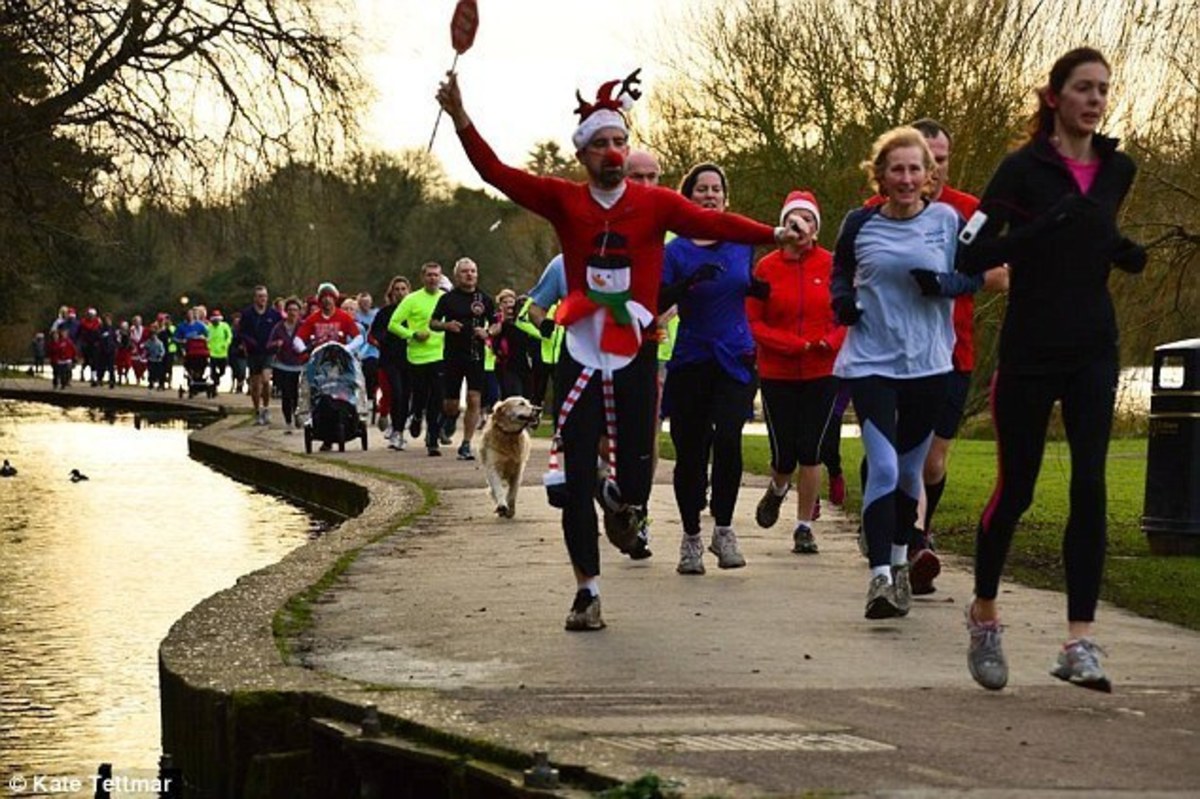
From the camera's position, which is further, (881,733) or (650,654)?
(650,654)

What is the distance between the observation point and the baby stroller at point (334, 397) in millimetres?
26141

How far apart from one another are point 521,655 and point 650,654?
453 mm

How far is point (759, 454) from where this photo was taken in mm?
25422

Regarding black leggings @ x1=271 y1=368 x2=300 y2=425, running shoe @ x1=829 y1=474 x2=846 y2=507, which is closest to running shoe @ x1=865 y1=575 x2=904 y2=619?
running shoe @ x1=829 y1=474 x2=846 y2=507

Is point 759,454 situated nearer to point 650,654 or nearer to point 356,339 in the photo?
point 356,339

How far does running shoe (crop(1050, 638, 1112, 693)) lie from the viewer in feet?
24.9

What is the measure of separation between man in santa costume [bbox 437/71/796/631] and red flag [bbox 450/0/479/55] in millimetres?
308

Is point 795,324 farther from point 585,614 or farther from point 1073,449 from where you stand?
point 1073,449

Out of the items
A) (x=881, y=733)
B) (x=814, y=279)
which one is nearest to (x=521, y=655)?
(x=881, y=733)

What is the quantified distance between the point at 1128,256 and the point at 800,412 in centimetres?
529

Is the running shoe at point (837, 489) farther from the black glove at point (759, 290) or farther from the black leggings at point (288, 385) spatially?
the black leggings at point (288, 385)

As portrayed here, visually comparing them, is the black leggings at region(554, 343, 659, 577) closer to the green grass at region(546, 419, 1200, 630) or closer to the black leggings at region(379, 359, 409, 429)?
the green grass at region(546, 419, 1200, 630)

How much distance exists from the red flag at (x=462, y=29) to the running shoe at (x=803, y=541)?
4.18 meters

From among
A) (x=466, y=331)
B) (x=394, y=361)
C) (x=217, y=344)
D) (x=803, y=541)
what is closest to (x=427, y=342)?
(x=466, y=331)
